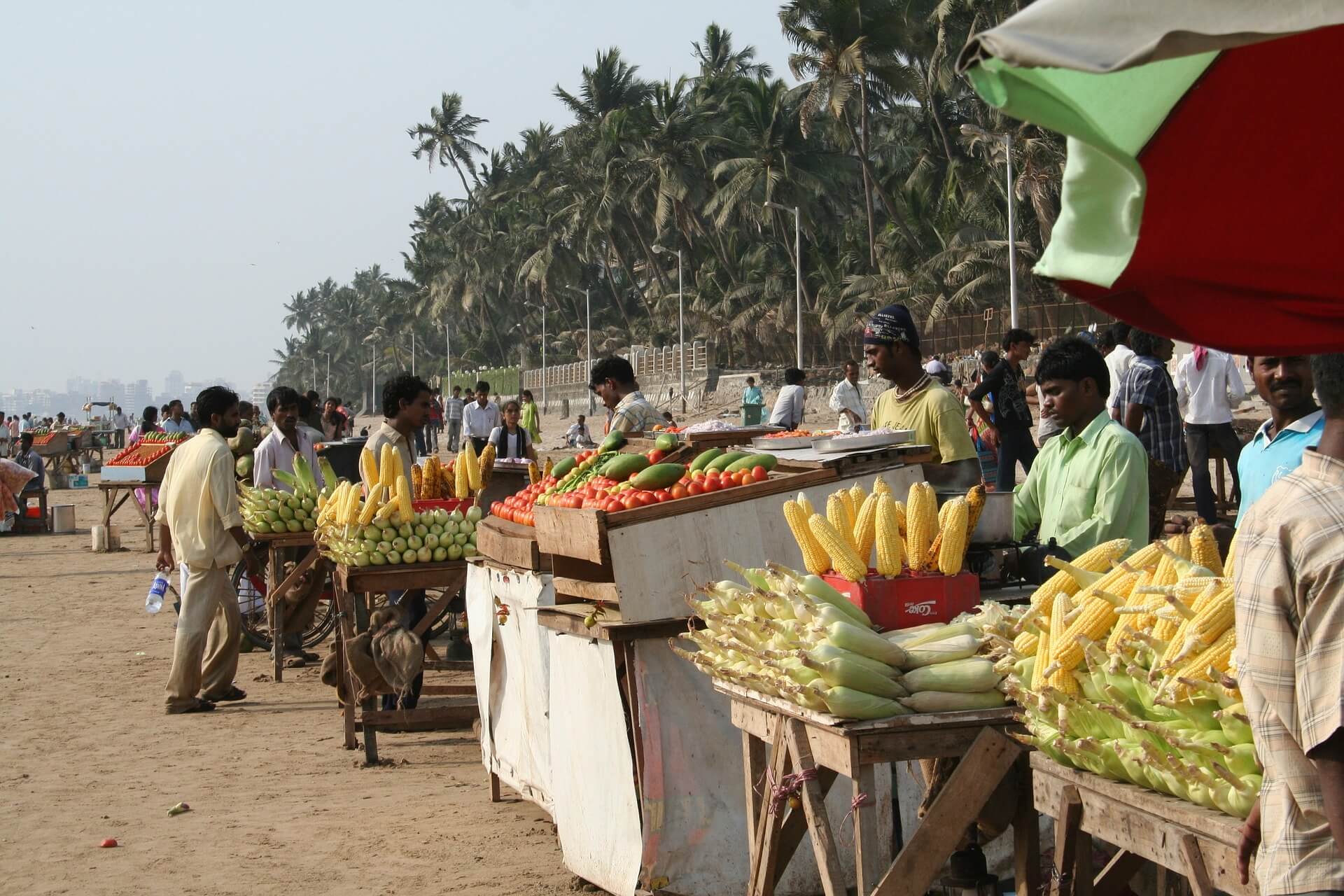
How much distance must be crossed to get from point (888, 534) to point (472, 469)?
5.17 metres

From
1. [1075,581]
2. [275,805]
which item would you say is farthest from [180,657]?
[1075,581]

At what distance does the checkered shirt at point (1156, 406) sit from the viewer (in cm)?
877

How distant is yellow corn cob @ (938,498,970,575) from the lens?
13.0ft

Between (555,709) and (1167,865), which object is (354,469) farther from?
(1167,865)

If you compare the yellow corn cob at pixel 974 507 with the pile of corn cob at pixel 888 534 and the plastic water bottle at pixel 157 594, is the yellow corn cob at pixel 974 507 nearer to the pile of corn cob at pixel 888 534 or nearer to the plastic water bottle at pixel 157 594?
the pile of corn cob at pixel 888 534

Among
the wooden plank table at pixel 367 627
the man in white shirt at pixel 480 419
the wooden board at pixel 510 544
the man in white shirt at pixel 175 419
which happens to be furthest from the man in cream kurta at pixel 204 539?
the man in white shirt at pixel 175 419

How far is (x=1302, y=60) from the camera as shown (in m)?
2.16

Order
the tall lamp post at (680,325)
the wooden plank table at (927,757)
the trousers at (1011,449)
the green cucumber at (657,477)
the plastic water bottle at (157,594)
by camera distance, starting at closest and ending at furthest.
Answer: the wooden plank table at (927,757), the green cucumber at (657,477), the plastic water bottle at (157,594), the trousers at (1011,449), the tall lamp post at (680,325)

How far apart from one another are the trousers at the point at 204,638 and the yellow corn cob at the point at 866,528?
5.75 meters

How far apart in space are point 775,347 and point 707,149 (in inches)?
387

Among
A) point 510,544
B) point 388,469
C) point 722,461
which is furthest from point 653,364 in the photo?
point 722,461

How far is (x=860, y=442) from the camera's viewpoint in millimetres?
4867

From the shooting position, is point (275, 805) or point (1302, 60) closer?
point (1302, 60)

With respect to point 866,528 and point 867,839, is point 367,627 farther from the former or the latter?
point 867,839
